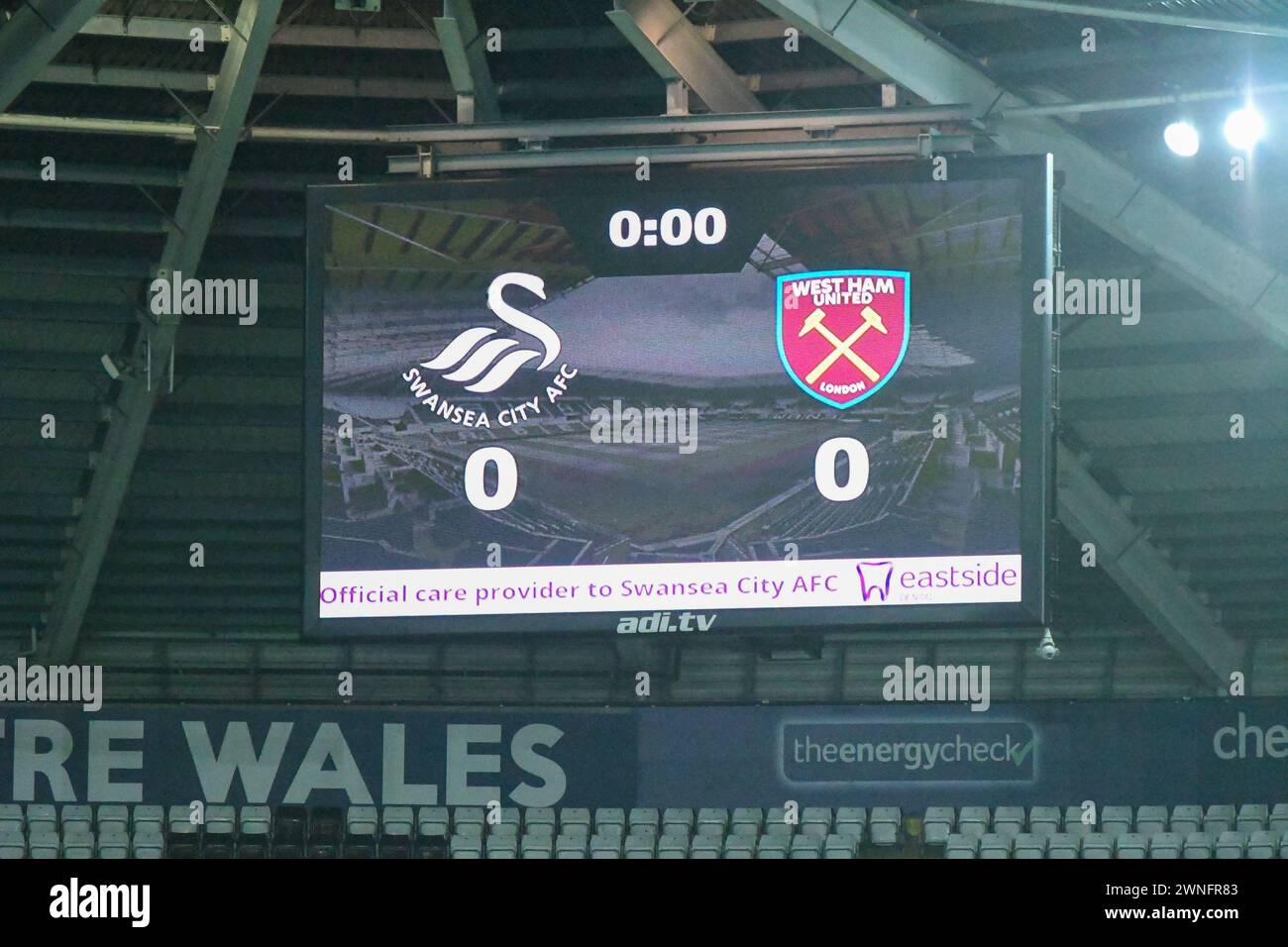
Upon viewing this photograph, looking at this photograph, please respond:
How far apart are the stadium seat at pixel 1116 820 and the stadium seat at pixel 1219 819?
Result: 2.20 ft

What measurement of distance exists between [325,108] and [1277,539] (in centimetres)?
984

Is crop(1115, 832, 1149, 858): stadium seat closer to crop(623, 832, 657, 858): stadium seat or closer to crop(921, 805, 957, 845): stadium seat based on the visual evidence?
crop(921, 805, 957, 845): stadium seat

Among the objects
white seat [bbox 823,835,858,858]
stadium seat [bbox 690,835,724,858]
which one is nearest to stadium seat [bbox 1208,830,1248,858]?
white seat [bbox 823,835,858,858]

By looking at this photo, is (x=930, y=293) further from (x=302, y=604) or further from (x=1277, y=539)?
(x=1277, y=539)

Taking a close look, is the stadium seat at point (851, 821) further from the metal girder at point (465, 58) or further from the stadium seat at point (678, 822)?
the metal girder at point (465, 58)

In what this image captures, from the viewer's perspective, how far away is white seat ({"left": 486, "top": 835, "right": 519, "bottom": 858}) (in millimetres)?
18100

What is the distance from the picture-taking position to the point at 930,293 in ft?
34.7

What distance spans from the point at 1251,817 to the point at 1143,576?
2521 millimetres

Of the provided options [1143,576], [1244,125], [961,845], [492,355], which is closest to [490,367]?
[492,355]

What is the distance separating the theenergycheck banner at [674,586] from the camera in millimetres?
10281

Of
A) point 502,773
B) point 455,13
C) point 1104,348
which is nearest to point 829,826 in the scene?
point 502,773

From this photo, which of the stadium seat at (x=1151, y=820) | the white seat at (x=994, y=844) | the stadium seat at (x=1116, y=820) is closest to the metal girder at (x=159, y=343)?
the white seat at (x=994, y=844)

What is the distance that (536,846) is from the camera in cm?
1830
